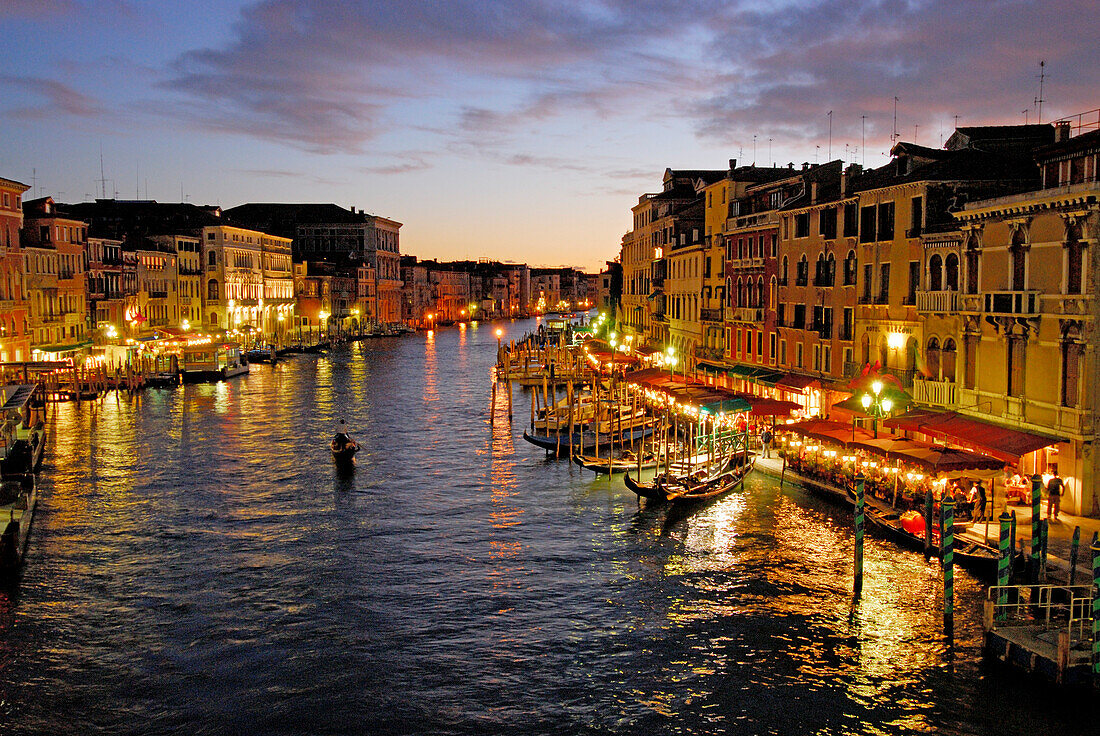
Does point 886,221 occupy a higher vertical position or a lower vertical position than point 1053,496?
higher

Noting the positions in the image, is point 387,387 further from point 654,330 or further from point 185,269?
point 185,269

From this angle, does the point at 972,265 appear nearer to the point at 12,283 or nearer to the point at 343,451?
the point at 343,451

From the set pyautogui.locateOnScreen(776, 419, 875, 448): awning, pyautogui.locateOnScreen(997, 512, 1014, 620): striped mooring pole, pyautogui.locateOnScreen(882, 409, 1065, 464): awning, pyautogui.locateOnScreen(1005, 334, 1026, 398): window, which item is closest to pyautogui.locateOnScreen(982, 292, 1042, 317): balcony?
pyautogui.locateOnScreen(1005, 334, 1026, 398): window

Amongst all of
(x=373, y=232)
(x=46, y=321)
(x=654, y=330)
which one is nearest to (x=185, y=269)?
(x=46, y=321)

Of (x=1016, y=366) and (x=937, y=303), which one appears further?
(x=937, y=303)

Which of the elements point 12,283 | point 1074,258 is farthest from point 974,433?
point 12,283

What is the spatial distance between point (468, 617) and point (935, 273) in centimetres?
1761

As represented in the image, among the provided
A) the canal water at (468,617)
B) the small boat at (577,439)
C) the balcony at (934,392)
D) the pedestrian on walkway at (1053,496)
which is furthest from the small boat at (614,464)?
the pedestrian on walkway at (1053,496)

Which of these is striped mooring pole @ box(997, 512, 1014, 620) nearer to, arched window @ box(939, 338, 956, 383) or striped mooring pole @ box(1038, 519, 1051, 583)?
striped mooring pole @ box(1038, 519, 1051, 583)

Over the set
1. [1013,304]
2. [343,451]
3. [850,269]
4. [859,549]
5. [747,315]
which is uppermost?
[850,269]

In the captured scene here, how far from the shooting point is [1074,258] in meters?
22.1

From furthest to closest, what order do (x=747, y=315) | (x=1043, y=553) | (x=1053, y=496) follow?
1. (x=747, y=315)
2. (x=1053, y=496)
3. (x=1043, y=553)

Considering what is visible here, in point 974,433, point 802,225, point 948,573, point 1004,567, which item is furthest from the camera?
point 802,225

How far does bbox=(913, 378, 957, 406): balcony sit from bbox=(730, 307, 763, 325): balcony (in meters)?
14.6
